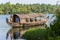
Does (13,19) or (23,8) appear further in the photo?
(23,8)

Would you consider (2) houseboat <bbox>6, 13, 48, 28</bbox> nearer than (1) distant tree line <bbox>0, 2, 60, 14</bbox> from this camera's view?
Yes

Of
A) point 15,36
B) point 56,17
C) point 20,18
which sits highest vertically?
point 56,17

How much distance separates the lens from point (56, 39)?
13.5 feet

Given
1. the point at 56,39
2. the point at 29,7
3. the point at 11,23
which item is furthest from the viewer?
the point at 29,7

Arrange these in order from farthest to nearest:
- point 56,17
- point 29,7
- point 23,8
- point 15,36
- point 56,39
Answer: point 23,8 → point 29,7 → point 15,36 → point 56,17 → point 56,39

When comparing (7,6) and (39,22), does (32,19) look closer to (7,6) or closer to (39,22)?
(39,22)

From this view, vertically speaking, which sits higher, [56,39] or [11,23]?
[56,39]

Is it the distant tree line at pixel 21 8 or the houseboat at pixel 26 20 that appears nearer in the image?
the houseboat at pixel 26 20

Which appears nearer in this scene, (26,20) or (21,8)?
(26,20)

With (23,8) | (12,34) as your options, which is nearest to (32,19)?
(12,34)

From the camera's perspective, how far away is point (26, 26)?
514 inches

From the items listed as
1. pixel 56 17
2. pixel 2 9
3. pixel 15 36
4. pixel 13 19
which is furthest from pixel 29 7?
pixel 56 17

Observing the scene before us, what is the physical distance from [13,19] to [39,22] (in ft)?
4.94

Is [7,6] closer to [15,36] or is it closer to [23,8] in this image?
[23,8]
